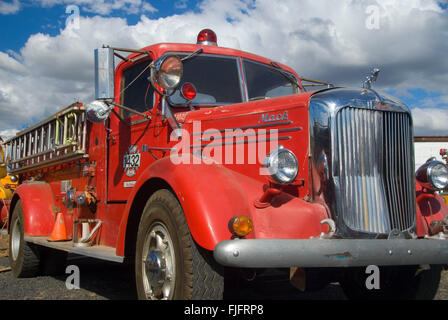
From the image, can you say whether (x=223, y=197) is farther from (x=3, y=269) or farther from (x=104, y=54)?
(x=3, y=269)

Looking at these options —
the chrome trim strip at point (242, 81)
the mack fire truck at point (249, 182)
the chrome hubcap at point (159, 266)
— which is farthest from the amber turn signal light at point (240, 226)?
the chrome trim strip at point (242, 81)

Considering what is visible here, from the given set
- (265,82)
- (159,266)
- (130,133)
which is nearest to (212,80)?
(265,82)

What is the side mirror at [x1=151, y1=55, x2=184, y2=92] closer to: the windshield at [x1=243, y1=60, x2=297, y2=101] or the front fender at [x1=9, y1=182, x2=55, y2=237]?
the windshield at [x1=243, y1=60, x2=297, y2=101]

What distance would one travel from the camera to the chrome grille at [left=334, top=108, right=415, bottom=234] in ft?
Result: 10.3

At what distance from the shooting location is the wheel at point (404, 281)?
12.3 feet

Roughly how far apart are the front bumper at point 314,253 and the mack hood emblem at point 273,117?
3.62 ft

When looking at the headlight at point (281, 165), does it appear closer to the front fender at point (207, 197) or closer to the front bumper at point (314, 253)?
the front fender at point (207, 197)

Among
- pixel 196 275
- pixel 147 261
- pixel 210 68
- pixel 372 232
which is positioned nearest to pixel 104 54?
pixel 210 68

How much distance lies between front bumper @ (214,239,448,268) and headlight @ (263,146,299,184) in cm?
46

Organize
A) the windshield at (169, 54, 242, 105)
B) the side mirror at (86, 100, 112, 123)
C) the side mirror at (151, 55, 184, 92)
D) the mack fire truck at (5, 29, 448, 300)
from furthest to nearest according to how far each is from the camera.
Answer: the windshield at (169, 54, 242, 105)
the side mirror at (86, 100, 112, 123)
the side mirror at (151, 55, 184, 92)
the mack fire truck at (5, 29, 448, 300)

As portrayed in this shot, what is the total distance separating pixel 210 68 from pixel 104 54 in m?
1.08

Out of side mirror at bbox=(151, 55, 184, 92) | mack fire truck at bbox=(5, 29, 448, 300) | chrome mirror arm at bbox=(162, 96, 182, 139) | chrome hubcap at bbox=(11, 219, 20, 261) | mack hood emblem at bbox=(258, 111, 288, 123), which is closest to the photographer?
mack fire truck at bbox=(5, 29, 448, 300)

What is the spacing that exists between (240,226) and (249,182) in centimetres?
62

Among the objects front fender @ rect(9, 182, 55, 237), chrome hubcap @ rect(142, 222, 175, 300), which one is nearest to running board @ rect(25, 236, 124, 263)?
front fender @ rect(9, 182, 55, 237)
